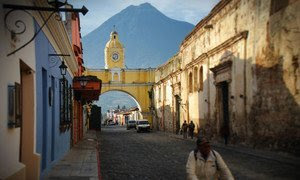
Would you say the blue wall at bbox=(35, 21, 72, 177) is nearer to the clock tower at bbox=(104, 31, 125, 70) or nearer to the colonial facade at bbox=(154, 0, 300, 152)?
the colonial facade at bbox=(154, 0, 300, 152)

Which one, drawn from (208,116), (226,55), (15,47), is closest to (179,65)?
(208,116)

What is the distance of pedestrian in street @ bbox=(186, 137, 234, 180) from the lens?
541 centimetres

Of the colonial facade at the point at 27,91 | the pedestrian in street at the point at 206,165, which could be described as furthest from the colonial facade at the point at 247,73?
the pedestrian in street at the point at 206,165

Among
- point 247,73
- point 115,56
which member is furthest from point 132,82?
point 247,73

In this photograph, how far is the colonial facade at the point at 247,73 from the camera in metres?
15.7

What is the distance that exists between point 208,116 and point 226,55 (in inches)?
201

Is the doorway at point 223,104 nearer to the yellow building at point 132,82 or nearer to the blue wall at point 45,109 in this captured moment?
the blue wall at point 45,109

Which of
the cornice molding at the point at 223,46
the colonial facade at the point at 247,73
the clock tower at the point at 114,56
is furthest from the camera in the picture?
the clock tower at the point at 114,56

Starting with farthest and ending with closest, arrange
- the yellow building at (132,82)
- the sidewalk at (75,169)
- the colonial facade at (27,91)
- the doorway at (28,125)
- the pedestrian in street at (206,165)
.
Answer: the yellow building at (132,82)
the sidewalk at (75,169)
the doorway at (28,125)
the colonial facade at (27,91)
the pedestrian in street at (206,165)

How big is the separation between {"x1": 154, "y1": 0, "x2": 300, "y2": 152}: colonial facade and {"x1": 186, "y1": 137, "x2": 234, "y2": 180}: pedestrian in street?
411 inches

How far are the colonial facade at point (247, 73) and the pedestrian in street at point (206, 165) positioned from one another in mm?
10446

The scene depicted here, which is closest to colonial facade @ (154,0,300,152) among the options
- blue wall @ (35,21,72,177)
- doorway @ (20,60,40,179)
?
blue wall @ (35,21,72,177)

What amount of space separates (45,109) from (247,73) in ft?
38.8

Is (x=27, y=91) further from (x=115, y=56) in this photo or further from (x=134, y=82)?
(x=115, y=56)
